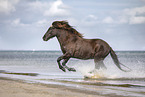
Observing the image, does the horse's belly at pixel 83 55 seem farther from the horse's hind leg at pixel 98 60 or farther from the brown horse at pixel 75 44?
the horse's hind leg at pixel 98 60

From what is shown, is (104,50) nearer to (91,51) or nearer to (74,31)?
(91,51)

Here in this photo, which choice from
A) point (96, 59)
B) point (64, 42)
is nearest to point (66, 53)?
point (64, 42)

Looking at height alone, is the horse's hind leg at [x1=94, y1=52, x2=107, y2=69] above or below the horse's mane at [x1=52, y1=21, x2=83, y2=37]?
below

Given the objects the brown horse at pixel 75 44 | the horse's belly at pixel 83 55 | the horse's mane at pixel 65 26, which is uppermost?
the horse's mane at pixel 65 26

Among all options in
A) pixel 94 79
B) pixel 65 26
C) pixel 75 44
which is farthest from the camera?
pixel 65 26

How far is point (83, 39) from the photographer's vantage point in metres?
11.6

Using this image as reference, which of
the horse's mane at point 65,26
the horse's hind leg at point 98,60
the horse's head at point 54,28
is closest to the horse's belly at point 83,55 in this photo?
the horse's hind leg at point 98,60

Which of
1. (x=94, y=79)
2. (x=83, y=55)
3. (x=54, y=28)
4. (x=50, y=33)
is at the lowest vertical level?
(x=94, y=79)

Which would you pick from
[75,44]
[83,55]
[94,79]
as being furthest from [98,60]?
[75,44]

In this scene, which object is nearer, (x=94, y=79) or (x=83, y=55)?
(x=94, y=79)

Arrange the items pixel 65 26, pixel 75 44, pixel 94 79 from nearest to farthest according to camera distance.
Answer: pixel 94 79
pixel 75 44
pixel 65 26

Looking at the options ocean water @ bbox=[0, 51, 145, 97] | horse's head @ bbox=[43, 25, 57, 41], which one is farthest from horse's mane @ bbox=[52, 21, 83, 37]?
ocean water @ bbox=[0, 51, 145, 97]

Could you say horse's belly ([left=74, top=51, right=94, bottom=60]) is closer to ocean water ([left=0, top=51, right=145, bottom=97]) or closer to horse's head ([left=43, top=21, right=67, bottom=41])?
ocean water ([left=0, top=51, right=145, bottom=97])

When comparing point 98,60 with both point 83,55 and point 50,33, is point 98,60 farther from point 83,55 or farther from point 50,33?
point 50,33
